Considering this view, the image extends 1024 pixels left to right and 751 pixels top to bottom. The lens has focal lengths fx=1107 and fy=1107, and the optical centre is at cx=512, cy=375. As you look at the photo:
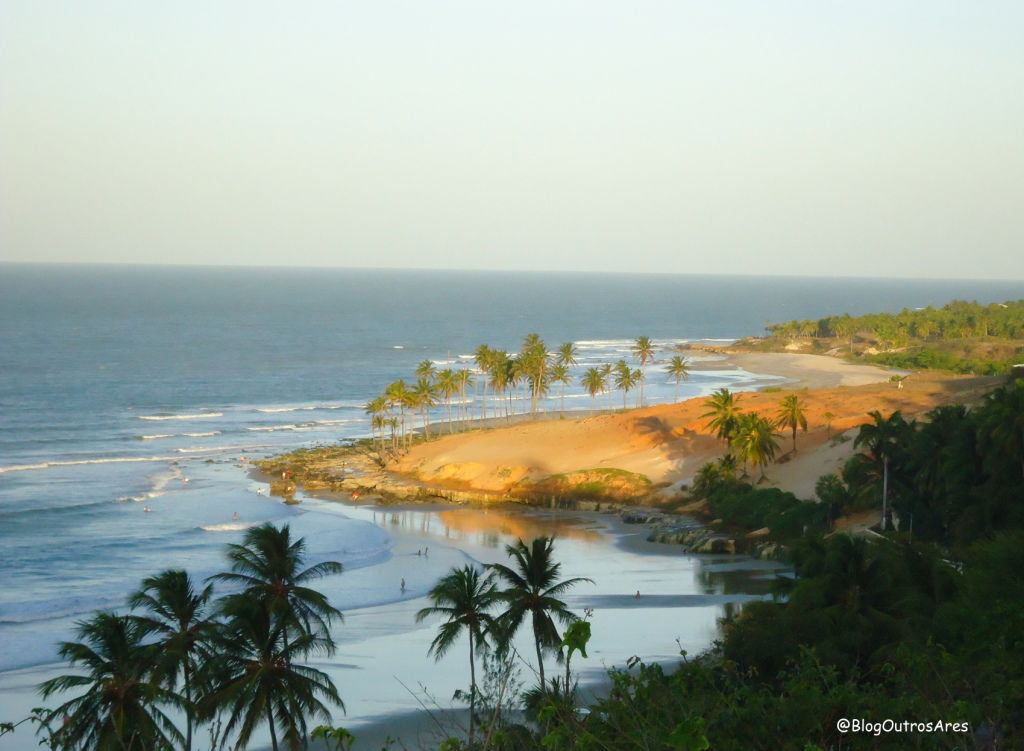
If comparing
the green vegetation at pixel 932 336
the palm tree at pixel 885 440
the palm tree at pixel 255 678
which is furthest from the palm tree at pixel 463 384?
the palm tree at pixel 255 678

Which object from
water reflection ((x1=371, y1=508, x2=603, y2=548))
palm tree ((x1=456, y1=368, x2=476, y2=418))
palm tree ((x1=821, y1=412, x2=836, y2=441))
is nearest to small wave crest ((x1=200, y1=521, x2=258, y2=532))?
water reflection ((x1=371, y1=508, x2=603, y2=548))

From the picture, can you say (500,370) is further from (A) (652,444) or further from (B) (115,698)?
(B) (115,698)

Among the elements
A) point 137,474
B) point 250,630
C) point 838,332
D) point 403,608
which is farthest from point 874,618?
point 838,332

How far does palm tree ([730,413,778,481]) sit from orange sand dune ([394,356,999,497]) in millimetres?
1650

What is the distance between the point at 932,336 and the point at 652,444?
98839 millimetres

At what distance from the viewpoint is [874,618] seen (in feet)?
102

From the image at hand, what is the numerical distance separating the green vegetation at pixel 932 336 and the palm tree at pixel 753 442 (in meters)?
62.3

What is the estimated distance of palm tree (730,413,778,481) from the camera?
6650 centimetres

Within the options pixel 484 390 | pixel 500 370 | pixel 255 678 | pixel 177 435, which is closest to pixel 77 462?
pixel 177 435

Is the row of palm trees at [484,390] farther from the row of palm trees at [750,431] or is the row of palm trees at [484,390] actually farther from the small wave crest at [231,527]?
the row of palm trees at [750,431]

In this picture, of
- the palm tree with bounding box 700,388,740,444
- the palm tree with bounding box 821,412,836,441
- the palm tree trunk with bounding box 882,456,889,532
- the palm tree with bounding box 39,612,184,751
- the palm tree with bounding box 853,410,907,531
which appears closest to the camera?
the palm tree with bounding box 39,612,184,751

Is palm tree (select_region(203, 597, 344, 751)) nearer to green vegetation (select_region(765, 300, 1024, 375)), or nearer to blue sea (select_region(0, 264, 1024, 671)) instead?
blue sea (select_region(0, 264, 1024, 671))

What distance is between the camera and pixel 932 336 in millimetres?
164500

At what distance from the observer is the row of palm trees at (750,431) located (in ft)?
219
